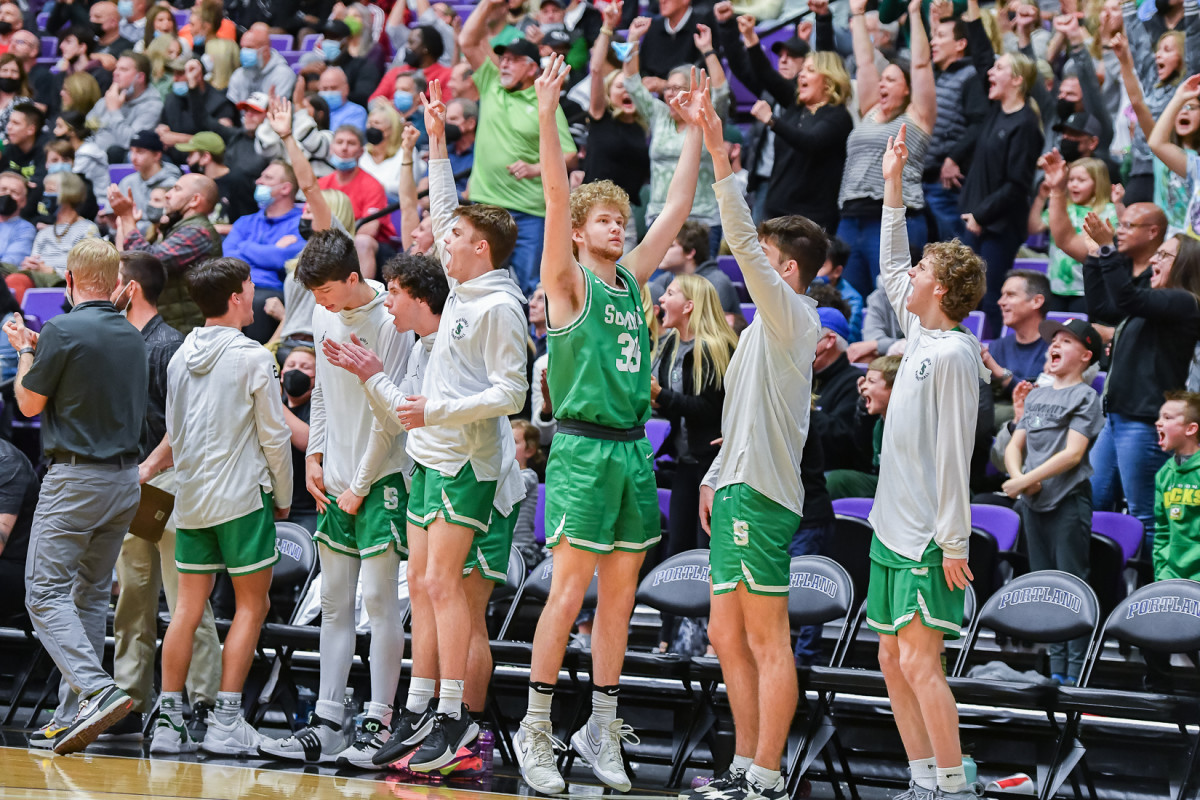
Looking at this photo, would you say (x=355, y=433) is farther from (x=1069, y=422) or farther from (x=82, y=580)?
(x=1069, y=422)

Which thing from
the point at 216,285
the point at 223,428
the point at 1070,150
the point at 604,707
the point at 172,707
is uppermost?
the point at 1070,150

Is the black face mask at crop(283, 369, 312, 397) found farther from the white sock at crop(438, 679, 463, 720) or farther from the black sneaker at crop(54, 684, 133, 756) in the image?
the white sock at crop(438, 679, 463, 720)

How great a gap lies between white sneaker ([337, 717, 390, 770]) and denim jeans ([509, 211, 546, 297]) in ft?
13.8

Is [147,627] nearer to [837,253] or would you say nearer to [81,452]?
[81,452]

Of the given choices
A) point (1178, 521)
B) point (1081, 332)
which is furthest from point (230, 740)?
point (1081, 332)

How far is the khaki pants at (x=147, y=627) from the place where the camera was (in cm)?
609

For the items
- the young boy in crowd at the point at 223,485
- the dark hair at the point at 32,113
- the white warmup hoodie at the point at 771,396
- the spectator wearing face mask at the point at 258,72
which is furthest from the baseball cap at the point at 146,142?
the white warmup hoodie at the point at 771,396

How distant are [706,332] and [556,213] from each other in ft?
5.15

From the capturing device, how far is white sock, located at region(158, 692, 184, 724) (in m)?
5.65

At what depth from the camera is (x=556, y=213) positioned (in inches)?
189

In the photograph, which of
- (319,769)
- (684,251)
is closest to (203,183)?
(684,251)

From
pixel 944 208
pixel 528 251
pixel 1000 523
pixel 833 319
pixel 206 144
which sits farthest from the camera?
pixel 206 144

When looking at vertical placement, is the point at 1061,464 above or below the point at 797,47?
below

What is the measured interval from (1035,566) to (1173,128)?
2764mm
